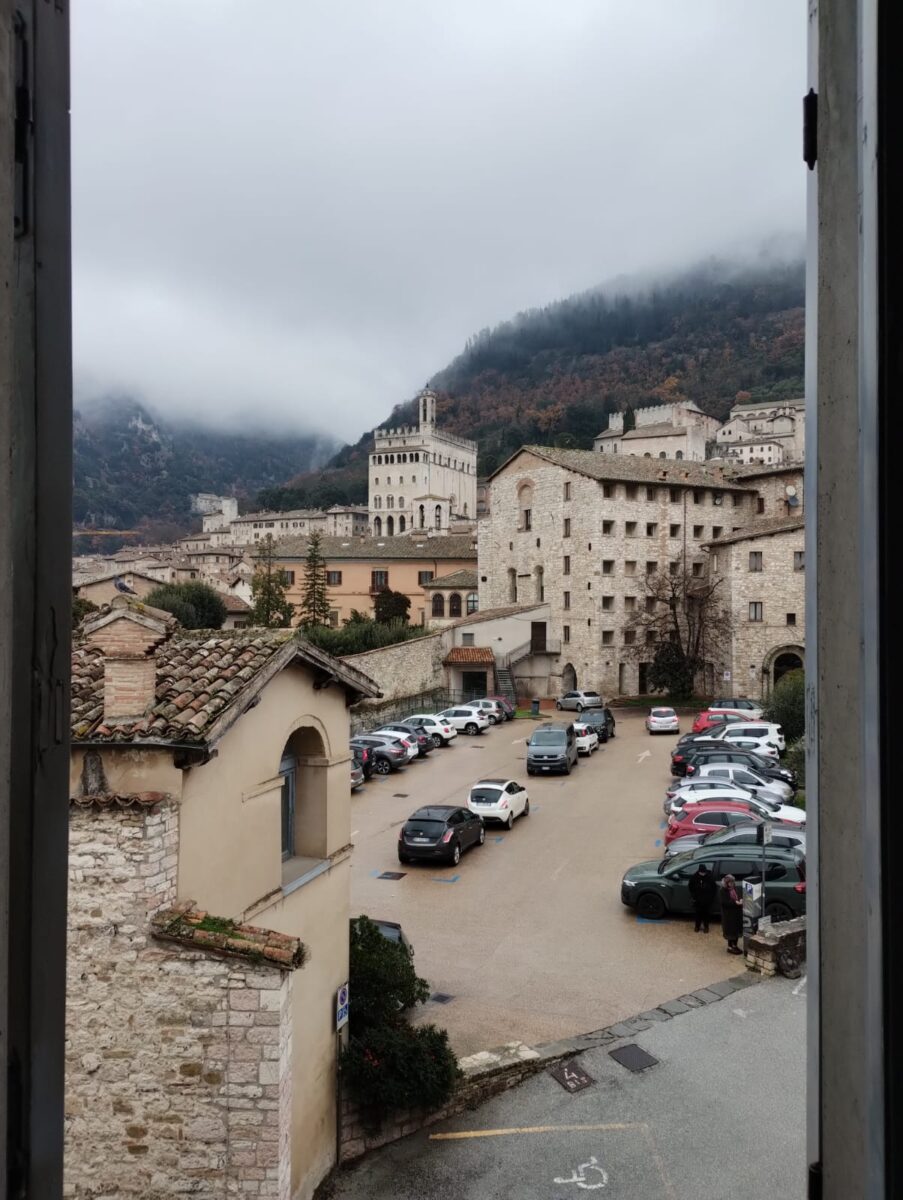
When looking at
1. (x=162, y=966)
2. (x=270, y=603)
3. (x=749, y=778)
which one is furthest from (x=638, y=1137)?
(x=270, y=603)

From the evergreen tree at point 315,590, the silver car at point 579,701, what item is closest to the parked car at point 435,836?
the silver car at point 579,701

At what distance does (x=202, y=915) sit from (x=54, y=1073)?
6.22 meters

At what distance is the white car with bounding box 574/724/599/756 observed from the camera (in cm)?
3108

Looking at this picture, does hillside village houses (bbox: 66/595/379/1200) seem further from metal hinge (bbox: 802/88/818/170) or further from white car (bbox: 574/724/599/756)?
white car (bbox: 574/724/599/756)

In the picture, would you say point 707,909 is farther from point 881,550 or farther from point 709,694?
point 709,694

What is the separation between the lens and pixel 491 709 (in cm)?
3856

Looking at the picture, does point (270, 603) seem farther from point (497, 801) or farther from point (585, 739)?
point (497, 801)

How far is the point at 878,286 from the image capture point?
127 centimetres

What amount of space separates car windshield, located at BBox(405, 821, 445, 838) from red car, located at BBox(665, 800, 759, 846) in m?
4.76

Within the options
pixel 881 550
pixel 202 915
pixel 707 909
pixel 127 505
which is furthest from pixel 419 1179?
pixel 127 505

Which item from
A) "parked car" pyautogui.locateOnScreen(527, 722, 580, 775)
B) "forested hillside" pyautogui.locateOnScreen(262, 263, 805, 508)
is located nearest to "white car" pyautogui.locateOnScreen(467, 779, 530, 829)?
"parked car" pyautogui.locateOnScreen(527, 722, 580, 775)

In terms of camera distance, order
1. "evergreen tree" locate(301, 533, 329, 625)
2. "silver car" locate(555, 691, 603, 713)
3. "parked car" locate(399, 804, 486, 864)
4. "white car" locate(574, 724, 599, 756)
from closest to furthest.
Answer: "parked car" locate(399, 804, 486, 864) < "white car" locate(574, 724, 599, 756) < "silver car" locate(555, 691, 603, 713) < "evergreen tree" locate(301, 533, 329, 625)

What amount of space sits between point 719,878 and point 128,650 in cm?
1133

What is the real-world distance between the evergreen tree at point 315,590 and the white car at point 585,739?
24706 millimetres
